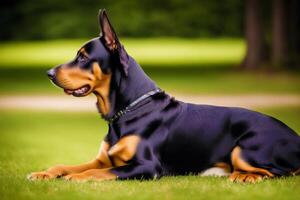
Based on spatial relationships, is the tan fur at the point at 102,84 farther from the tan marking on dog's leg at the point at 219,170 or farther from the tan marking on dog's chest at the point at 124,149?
the tan marking on dog's leg at the point at 219,170

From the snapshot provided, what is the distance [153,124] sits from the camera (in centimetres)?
754

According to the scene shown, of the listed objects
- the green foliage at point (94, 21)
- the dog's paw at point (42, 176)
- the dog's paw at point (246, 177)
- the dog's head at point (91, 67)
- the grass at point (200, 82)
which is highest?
the green foliage at point (94, 21)

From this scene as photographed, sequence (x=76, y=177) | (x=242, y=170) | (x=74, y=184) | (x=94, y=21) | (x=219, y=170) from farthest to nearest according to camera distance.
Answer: (x=94, y=21) < (x=219, y=170) < (x=242, y=170) < (x=76, y=177) < (x=74, y=184)

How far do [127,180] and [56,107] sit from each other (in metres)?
10.2

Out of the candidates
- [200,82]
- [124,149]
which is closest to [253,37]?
[200,82]

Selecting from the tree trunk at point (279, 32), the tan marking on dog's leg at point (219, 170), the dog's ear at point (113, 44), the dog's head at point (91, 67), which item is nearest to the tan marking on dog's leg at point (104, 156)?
the dog's head at point (91, 67)

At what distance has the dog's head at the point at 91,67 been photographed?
7.36m

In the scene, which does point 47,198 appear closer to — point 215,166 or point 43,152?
point 215,166

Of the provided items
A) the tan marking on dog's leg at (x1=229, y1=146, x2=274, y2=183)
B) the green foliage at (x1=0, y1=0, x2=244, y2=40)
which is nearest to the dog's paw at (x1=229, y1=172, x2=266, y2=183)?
the tan marking on dog's leg at (x1=229, y1=146, x2=274, y2=183)

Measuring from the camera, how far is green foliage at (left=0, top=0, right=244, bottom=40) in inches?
2353

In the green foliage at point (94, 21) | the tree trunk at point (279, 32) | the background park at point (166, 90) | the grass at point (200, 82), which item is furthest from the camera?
the green foliage at point (94, 21)

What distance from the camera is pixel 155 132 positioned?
7.56 m

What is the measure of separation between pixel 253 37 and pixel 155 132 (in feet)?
71.6

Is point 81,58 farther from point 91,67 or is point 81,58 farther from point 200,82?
point 200,82
